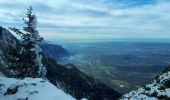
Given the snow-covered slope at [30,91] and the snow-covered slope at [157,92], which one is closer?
the snow-covered slope at [30,91]

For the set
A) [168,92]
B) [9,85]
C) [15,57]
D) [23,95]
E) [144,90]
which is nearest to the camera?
[23,95]

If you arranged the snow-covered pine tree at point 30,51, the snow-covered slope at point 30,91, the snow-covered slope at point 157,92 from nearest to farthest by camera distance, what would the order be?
the snow-covered slope at point 30,91 < the snow-covered slope at point 157,92 < the snow-covered pine tree at point 30,51

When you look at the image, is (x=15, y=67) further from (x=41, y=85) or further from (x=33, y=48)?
(x=41, y=85)

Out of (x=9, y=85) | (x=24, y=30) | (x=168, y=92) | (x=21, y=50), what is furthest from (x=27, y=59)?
(x=168, y=92)

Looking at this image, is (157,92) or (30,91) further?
(157,92)

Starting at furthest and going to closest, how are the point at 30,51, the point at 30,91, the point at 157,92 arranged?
the point at 30,51
the point at 157,92
the point at 30,91
